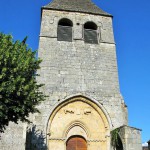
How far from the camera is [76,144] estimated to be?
1302cm

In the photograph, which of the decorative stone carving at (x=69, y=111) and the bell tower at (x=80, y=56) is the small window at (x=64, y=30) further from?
the decorative stone carving at (x=69, y=111)

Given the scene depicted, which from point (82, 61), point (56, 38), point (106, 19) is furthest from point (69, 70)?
point (106, 19)

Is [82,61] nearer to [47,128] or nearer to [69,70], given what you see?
[69,70]

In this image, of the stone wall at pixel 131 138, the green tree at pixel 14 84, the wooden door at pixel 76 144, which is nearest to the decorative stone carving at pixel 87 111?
the wooden door at pixel 76 144

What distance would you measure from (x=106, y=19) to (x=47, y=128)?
833 cm

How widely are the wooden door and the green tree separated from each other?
4.21 metres

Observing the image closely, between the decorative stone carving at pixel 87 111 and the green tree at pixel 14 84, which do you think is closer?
the green tree at pixel 14 84

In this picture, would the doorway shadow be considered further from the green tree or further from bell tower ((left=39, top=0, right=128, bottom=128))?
the green tree

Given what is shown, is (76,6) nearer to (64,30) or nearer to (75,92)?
(64,30)

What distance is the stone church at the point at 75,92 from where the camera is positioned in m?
12.2

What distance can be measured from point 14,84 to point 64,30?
26.0ft

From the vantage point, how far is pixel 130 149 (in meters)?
11.3

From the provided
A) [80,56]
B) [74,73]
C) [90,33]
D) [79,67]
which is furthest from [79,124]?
[90,33]

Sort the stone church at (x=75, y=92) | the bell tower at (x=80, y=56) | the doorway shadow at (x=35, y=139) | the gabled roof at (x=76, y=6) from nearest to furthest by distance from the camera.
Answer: the doorway shadow at (x=35, y=139)
the stone church at (x=75, y=92)
the bell tower at (x=80, y=56)
the gabled roof at (x=76, y=6)
